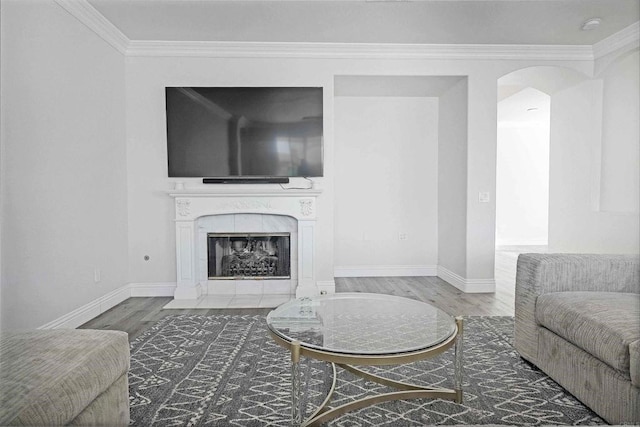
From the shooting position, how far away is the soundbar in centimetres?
409

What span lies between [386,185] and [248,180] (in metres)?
1.86

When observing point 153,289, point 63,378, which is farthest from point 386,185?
point 63,378

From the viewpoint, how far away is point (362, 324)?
73.2 inches

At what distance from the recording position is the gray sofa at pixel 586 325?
1569mm

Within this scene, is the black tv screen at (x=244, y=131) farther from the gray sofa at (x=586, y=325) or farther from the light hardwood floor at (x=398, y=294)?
the gray sofa at (x=586, y=325)

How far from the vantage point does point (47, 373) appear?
1183mm

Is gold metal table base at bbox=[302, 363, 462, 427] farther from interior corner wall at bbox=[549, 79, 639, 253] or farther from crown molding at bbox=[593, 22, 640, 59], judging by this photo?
crown molding at bbox=[593, 22, 640, 59]

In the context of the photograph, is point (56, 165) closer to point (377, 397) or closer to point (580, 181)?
point (377, 397)

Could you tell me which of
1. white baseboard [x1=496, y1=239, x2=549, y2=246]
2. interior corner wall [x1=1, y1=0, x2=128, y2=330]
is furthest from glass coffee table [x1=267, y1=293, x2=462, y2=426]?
white baseboard [x1=496, y1=239, x2=549, y2=246]

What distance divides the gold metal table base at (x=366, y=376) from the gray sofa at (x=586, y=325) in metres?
0.55

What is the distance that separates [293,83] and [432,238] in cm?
257

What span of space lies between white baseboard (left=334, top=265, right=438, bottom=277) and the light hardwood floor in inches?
5.6

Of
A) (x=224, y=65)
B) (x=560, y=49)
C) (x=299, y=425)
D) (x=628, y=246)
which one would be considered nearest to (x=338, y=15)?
(x=224, y=65)

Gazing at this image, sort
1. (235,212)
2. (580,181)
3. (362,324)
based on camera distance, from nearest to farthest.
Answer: (362,324), (235,212), (580,181)
